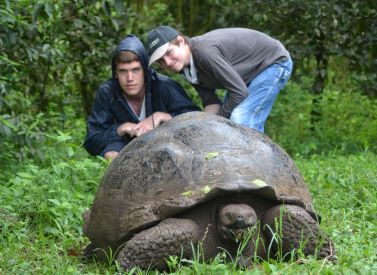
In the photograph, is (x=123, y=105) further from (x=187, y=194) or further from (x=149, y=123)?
(x=187, y=194)

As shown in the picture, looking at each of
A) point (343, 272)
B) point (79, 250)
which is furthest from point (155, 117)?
point (343, 272)

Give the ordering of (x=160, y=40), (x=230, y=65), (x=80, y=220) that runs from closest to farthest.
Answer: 1. (x=80, y=220)
2. (x=160, y=40)
3. (x=230, y=65)

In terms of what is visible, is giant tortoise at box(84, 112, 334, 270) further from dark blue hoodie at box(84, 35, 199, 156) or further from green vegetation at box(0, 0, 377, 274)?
dark blue hoodie at box(84, 35, 199, 156)

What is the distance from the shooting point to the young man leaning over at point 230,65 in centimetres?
516

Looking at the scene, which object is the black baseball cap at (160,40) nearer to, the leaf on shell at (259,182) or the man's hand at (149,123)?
the man's hand at (149,123)

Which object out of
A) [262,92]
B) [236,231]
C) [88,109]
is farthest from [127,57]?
[88,109]

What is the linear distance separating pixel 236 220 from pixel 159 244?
1.18ft

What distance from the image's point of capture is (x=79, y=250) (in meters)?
4.26

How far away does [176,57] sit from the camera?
5203 millimetres

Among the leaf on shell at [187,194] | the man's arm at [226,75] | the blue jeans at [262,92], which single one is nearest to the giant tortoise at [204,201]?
the leaf on shell at [187,194]

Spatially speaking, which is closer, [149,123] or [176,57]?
[176,57]

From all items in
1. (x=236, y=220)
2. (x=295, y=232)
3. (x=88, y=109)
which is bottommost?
(x=88, y=109)

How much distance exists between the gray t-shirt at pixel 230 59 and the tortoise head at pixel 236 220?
5.81 feet

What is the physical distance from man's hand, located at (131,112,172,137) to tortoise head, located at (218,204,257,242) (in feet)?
6.77
